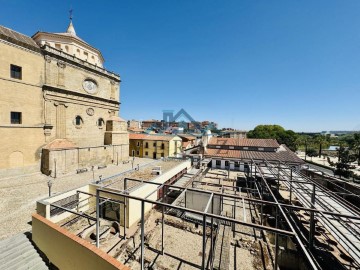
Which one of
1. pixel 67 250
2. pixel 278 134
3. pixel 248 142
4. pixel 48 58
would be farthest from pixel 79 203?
pixel 278 134

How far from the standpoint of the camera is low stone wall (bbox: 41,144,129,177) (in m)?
16.8

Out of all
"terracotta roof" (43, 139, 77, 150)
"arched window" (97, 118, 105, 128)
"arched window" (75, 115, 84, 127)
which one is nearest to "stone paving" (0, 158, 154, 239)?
"terracotta roof" (43, 139, 77, 150)

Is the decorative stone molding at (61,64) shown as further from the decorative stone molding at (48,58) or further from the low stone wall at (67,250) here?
the low stone wall at (67,250)

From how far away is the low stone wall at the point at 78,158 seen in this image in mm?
16812

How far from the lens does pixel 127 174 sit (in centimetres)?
1483

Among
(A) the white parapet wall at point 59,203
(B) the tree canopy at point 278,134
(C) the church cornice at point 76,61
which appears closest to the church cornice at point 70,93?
(C) the church cornice at point 76,61

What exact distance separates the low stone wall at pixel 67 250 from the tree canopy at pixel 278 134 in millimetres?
62170

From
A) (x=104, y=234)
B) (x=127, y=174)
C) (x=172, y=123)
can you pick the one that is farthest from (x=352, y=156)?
(x=172, y=123)

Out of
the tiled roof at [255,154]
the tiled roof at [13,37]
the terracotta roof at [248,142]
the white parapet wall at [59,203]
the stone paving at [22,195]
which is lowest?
the stone paving at [22,195]

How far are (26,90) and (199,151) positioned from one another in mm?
23632

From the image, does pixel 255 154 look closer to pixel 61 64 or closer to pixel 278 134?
pixel 61 64

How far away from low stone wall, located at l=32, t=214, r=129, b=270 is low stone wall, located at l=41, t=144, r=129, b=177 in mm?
11836

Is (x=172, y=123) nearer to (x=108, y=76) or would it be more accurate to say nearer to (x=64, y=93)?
(x=108, y=76)

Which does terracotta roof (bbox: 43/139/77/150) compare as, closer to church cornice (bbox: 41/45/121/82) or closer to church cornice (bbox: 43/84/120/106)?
church cornice (bbox: 43/84/120/106)
